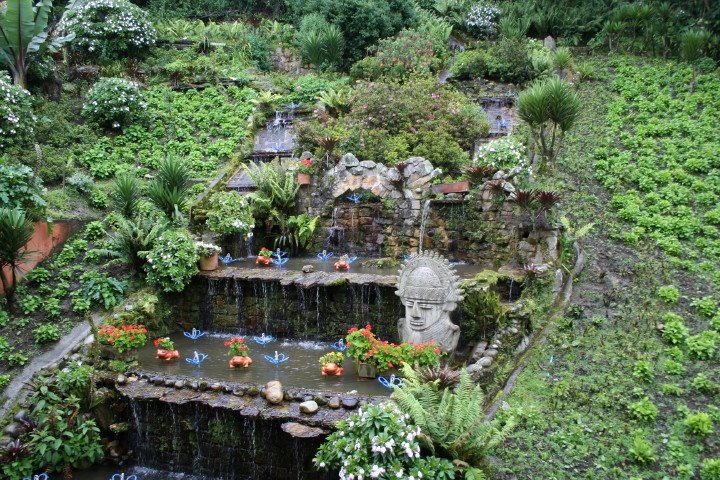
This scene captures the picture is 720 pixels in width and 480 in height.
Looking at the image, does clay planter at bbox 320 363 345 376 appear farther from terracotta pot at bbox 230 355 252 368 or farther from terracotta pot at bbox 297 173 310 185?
terracotta pot at bbox 297 173 310 185

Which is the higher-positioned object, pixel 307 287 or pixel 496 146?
pixel 496 146

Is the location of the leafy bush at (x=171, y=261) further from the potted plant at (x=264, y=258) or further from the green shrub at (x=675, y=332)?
the green shrub at (x=675, y=332)

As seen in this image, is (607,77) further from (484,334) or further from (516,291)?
(484,334)

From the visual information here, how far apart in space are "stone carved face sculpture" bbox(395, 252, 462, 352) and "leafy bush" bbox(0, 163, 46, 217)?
23.3ft

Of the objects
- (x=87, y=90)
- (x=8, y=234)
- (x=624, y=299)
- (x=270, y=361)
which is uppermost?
(x=87, y=90)

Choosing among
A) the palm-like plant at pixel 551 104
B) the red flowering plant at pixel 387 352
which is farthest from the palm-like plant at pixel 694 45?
the red flowering plant at pixel 387 352

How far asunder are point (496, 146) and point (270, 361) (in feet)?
20.8

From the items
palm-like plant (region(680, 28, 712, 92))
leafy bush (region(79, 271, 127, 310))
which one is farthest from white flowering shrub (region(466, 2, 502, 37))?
leafy bush (region(79, 271, 127, 310))

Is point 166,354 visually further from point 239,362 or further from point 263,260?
point 263,260

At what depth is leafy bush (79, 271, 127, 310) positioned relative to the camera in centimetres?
1109

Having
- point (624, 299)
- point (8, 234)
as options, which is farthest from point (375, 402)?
point (8, 234)

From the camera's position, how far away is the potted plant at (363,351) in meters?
8.93

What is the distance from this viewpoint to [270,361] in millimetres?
9961

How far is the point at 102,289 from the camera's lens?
11195 millimetres
